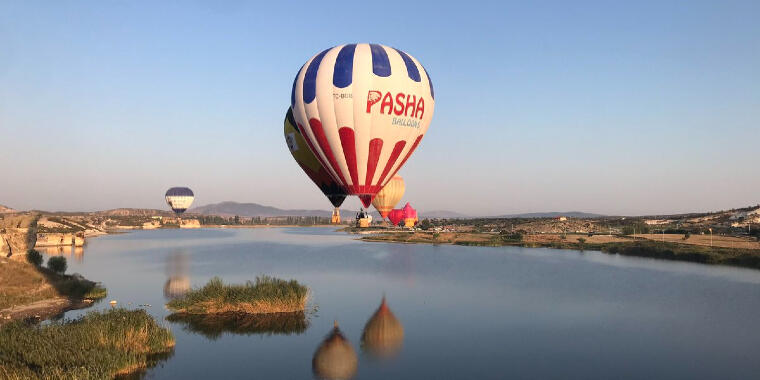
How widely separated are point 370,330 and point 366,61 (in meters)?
15.1

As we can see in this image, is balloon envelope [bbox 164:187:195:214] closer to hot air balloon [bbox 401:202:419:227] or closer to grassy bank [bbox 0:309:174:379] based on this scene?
Answer: hot air balloon [bbox 401:202:419:227]

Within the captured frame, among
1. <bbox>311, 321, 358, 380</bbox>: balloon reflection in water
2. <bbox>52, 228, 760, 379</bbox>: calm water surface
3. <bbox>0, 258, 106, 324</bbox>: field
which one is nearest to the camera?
<bbox>311, 321, 358, 380</bbox>: balloon reflection in water

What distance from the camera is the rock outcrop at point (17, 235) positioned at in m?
31.0

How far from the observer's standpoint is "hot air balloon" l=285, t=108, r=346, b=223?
35625mm

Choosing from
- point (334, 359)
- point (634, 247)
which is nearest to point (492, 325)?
point (334, 359)

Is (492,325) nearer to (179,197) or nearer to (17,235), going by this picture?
(17,235)

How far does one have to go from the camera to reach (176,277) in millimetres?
41094

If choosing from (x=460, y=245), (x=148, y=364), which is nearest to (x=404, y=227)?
(x=460, y=245)

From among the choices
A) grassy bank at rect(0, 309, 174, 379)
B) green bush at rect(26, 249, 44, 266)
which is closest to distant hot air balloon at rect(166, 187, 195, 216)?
green bush at rect(26, 249, 44, 266)

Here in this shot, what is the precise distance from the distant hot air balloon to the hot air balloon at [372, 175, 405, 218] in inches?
3909

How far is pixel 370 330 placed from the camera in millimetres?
23078

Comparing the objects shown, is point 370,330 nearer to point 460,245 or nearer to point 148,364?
point 148,364

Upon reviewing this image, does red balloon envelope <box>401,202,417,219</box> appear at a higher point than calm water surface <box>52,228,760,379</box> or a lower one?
higher

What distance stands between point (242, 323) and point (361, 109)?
13.3 metres
